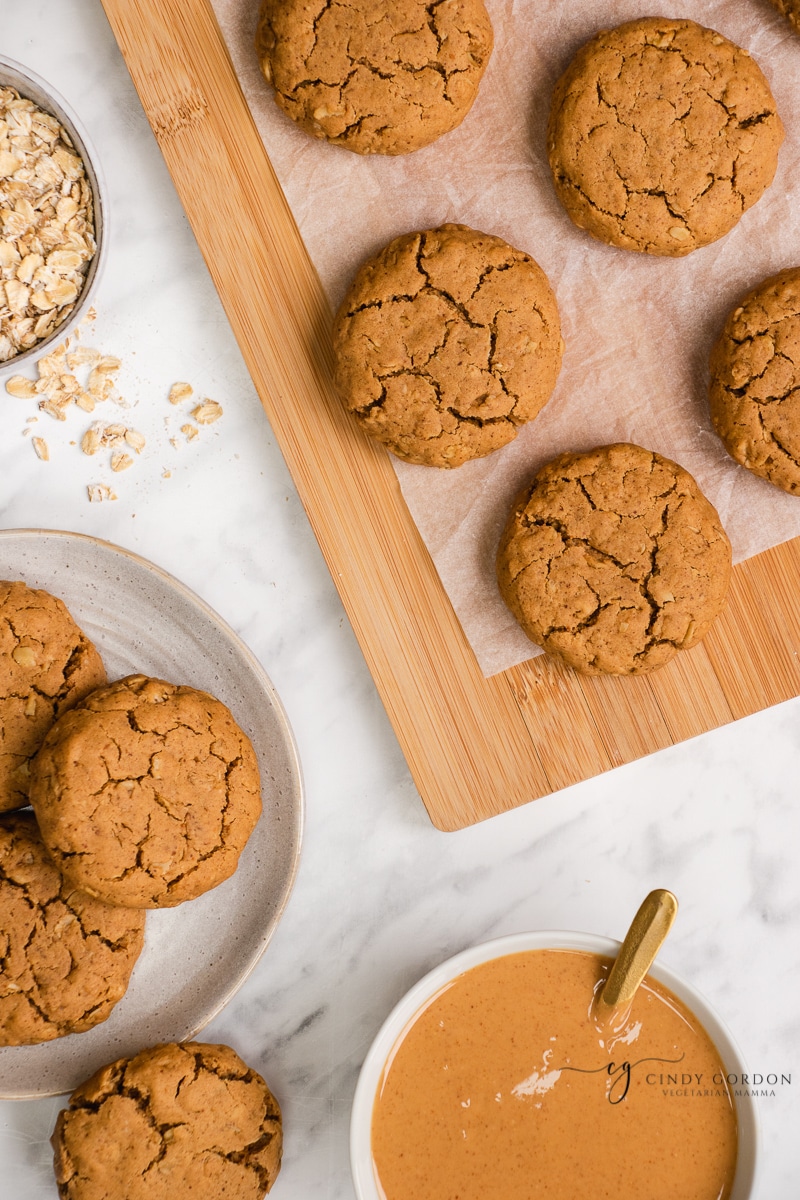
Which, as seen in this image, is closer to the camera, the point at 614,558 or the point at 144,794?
the point at 144,794

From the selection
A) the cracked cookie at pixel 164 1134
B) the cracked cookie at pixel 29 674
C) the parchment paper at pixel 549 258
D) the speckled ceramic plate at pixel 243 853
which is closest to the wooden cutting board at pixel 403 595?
the parchment paper at pixel 549 258

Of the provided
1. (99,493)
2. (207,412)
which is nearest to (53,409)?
(99,493)

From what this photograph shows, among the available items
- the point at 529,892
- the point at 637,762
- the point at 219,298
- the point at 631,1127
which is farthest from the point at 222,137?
the point at 631,1127

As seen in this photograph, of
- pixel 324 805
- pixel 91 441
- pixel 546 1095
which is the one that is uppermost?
pixel 91 441

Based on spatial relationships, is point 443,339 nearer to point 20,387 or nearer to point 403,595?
point 403,595

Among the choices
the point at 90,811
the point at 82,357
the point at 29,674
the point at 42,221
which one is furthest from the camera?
the point at 82,357

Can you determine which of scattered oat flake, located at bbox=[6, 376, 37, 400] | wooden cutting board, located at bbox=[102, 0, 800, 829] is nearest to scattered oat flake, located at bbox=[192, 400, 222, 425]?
wooden cutting board, located at bbox=[102, 0, 800, 829]

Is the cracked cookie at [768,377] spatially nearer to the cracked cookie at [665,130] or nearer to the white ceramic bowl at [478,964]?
the cracked cookie at [665,130]
